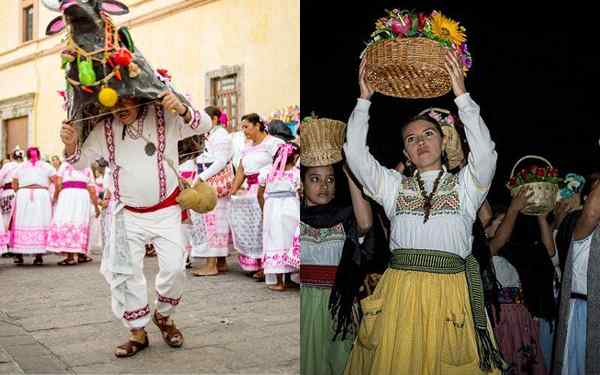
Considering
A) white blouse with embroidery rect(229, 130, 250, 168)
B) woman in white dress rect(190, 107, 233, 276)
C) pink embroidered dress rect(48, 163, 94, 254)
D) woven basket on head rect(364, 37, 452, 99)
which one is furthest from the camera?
pink embroidered dress rect(48, 163, 94, 254)

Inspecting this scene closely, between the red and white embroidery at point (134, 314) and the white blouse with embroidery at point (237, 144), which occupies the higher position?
the white blouse with embroidery at point (237, 144)

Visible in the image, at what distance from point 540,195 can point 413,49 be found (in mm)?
682

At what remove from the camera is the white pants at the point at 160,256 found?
3.20 m

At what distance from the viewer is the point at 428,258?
2.09 m

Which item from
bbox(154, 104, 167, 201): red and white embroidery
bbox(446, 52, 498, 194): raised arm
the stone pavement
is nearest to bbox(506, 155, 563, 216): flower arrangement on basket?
bbox(446, 52, 498, 194): raised arm

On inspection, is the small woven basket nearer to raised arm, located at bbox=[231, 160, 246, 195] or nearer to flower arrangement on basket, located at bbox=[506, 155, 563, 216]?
flower arrangement on basket, located at bbox=[506, 155, 563, 216]

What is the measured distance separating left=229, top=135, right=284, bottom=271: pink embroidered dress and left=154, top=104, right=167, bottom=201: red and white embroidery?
2019 mm

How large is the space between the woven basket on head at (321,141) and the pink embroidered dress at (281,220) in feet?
8.15

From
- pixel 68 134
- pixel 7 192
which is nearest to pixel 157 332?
pixel 68 134

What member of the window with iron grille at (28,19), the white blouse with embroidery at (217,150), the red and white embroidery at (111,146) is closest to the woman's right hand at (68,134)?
the red and white embroidery at (111,146)

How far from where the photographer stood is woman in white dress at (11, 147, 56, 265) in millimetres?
7020

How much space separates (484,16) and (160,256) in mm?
1942

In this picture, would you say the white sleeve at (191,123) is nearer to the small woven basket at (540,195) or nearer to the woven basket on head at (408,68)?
the woven basket on head at (408,68)

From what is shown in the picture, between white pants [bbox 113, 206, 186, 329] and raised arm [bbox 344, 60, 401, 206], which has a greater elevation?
raised arm [bbox 344, 60, 401, 206]
